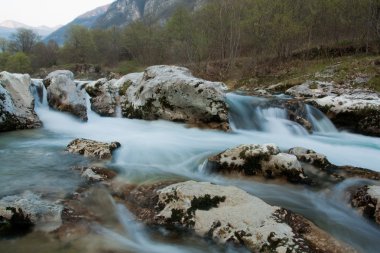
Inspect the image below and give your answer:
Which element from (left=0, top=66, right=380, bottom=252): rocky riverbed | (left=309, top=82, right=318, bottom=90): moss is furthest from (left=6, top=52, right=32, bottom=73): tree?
(left=309, top=82, right=318, bottom=90): moss

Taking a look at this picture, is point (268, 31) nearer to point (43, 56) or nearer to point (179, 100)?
point (179, 100)

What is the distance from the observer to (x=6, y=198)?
5797 mm

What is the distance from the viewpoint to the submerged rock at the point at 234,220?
4.60 meters

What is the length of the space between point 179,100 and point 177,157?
4243mm

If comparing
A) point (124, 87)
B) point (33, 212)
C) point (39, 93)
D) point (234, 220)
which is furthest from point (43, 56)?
point (234, 220)

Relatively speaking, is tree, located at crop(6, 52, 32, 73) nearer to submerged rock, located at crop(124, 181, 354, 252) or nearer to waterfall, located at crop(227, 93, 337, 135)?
waterfall, located at crop(227, 93, 337, 135)

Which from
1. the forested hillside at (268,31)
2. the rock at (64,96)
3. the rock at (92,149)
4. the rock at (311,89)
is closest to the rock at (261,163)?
the rock at (92,149)

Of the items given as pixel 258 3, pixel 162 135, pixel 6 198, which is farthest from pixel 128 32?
pixel 6 198

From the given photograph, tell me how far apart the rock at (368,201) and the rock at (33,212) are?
495 centimetres

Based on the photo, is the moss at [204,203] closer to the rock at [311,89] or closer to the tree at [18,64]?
the rock at [311,89]

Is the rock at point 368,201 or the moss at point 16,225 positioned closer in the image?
the moss at point 16,225

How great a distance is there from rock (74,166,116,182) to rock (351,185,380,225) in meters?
4.72

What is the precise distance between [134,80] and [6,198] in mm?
10758

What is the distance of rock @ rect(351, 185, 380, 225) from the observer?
5672mm
